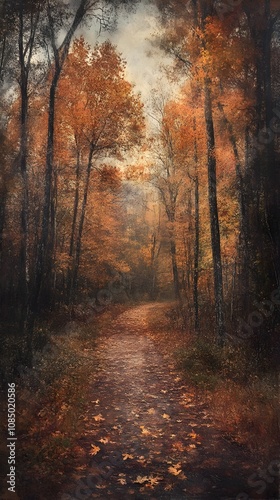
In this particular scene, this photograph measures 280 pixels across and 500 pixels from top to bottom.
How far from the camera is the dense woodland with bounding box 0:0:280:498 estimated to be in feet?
31.2

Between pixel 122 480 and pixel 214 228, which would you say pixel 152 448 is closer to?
pixel 122 480

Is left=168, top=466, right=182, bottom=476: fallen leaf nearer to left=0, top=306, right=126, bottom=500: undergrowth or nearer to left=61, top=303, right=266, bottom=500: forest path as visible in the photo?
left=61, top=303, right=266, bottom=500: forest path

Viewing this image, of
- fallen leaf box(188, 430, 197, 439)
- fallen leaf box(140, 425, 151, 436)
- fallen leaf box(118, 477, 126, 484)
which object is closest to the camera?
fallen leaf box(118, 477, 126, 484)

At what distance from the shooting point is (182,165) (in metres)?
18.0

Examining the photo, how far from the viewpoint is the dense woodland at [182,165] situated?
9.50m

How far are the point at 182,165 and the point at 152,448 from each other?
14693mm

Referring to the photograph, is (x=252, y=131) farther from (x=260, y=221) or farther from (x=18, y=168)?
(x=18, y=168)

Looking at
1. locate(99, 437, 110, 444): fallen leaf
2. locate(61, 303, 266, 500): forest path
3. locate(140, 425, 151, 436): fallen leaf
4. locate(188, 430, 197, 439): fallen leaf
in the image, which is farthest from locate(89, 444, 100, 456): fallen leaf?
locate(188, 430, 197, 439): fallen leaf

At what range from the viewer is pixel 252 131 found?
13344 mm

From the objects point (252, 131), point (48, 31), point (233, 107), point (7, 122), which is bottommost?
point (252, 131)

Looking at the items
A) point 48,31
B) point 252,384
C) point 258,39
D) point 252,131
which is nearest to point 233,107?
point 252,131

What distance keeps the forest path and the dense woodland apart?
0.67 metres

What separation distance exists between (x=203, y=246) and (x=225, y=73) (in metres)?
10.2

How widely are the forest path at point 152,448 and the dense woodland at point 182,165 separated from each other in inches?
26.3
